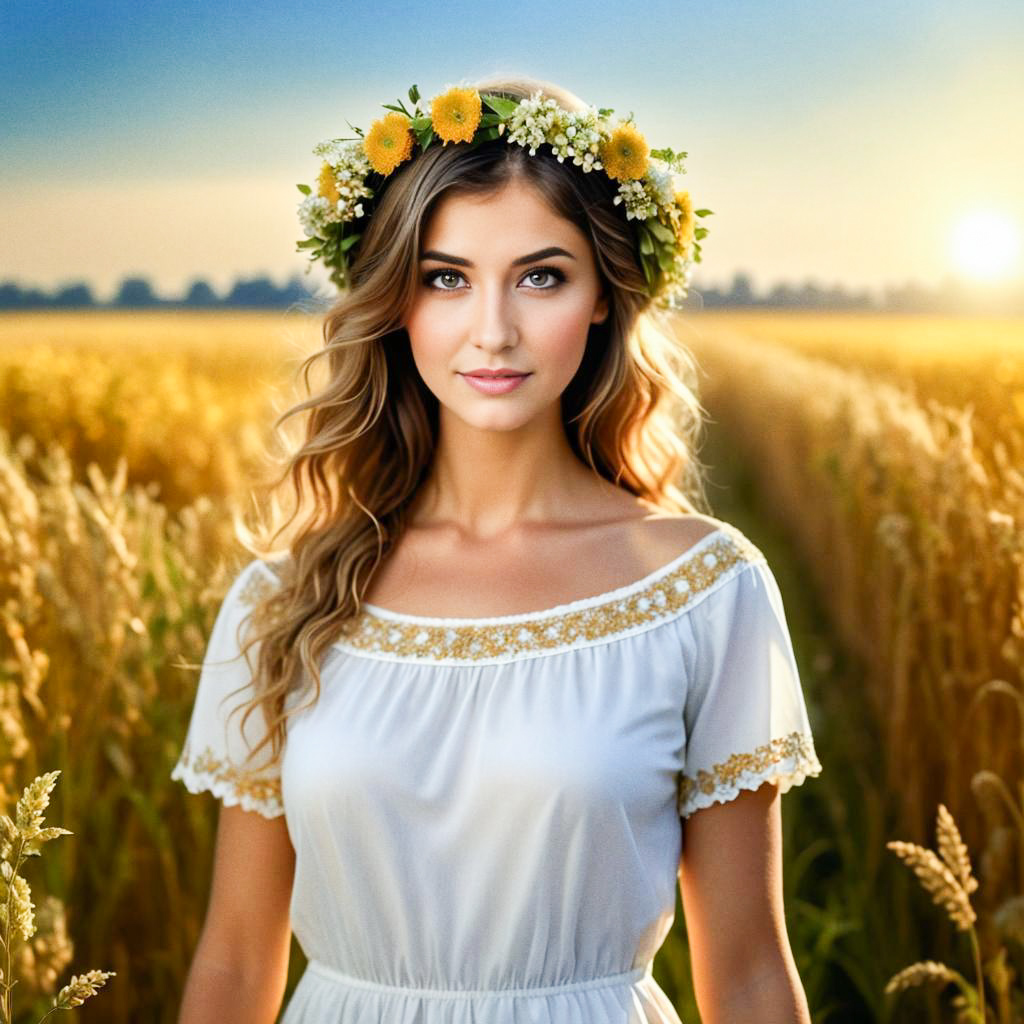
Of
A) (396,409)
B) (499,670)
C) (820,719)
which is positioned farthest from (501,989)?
(820,719)

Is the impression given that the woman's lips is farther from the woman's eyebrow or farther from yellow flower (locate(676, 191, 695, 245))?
yellow flower (locate(676, 191, 695, 245))

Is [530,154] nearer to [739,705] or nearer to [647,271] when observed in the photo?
[647,271]

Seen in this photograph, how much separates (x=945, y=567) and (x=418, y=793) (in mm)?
2341

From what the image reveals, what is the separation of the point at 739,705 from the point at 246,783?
76 centimetres

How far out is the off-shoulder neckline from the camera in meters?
2.03

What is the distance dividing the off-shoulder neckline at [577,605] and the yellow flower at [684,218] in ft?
1.66

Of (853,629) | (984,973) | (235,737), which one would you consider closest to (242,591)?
(235,737)

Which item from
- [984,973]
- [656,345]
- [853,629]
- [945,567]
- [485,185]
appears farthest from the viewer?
[853,629]

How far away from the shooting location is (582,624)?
2012 millimetres

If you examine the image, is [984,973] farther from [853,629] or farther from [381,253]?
[853,629]

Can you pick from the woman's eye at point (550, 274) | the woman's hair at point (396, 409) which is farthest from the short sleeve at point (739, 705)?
the woman's eye at point (550, 274)

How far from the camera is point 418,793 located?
1.91 meters

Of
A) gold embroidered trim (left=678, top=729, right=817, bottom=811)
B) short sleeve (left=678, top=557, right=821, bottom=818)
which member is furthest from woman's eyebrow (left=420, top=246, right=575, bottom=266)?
gold embroidered trim (left=678, top=729, right=817, bottom=811)

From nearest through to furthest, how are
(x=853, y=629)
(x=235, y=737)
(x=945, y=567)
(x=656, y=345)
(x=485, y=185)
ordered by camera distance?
1. (x=485, y=185)
2. (x=235, y=737)
3. (x=656, y=345)
4. (x=945, y=567)
5. (x=853, y=629)
